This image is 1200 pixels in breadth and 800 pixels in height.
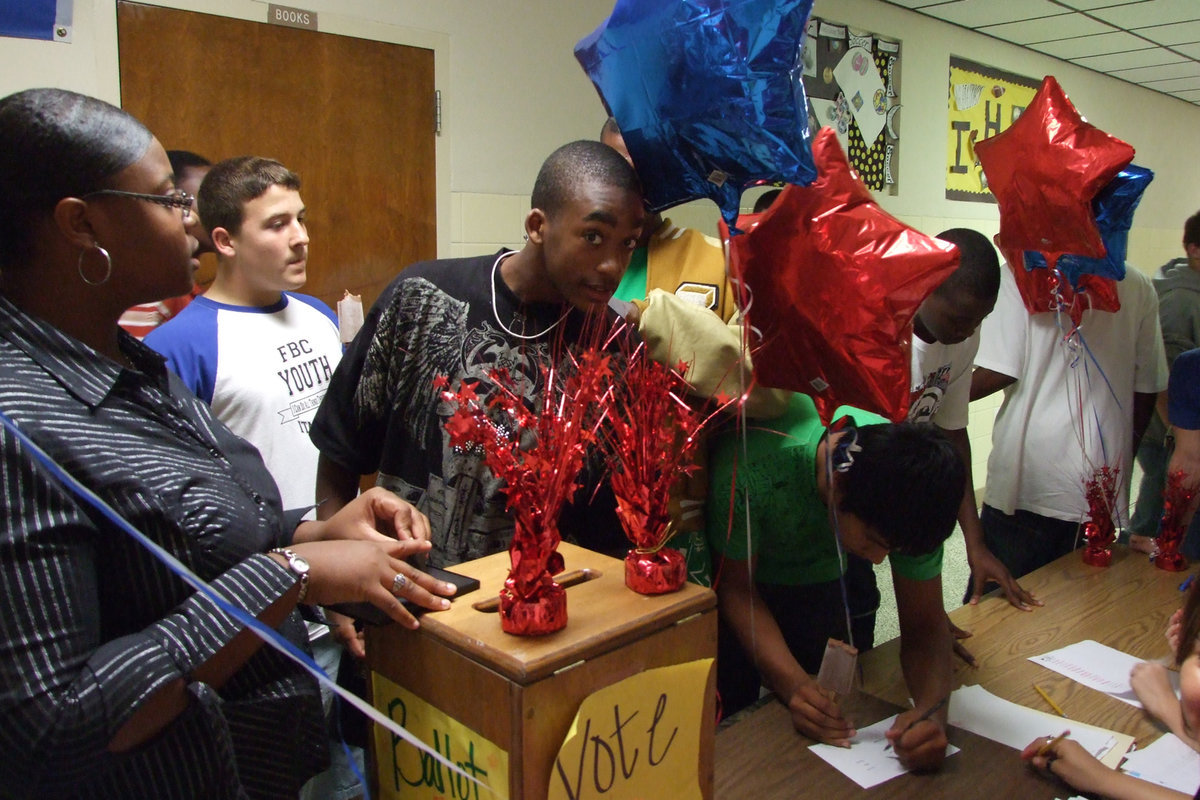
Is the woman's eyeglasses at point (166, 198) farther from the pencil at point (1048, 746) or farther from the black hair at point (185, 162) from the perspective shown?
the black hair at point (185, 162)

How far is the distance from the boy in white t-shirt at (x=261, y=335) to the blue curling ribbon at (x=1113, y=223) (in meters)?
1.90

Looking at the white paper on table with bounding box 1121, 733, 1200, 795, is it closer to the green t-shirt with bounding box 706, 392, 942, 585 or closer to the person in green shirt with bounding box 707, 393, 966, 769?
the person in green shirt with bounding box 707, 393, 966, 769

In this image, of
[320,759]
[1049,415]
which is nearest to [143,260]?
[320,759]

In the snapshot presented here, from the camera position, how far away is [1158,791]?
1204 millimetres

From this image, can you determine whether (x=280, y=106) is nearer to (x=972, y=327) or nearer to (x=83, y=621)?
(x=972, y=327)

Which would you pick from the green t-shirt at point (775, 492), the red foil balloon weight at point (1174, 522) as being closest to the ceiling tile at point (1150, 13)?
the red foil balloon weight at point (1174, 522)

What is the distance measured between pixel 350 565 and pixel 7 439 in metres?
0.31

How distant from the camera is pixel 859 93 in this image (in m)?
4.55

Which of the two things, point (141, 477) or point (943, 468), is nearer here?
point (141, 477)

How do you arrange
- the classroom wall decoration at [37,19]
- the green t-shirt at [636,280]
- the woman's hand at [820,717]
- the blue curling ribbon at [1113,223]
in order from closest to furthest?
the woman's hand at [820,717], the green t-shirt at [636,280], the blue curling ribbon at [1113,223], the classroom wall decoration at [37,19]

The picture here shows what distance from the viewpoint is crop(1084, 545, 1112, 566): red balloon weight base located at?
2.24 metres

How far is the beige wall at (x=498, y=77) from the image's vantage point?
7.69 feet

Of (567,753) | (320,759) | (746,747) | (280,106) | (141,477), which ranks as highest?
(280,106)

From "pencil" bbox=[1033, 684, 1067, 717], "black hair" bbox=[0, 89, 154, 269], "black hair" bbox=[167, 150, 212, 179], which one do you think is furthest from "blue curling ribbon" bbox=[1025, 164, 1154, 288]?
"black hair" bbox=[167, 150, 212, 179]
